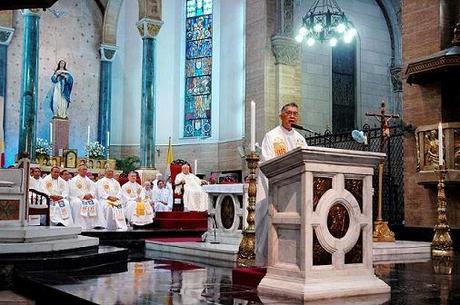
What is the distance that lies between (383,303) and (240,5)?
1662 centimetres

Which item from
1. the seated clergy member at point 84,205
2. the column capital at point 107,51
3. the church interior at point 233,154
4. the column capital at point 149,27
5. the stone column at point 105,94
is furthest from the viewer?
the column capital at point 107,51

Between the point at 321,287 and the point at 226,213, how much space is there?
531 cm

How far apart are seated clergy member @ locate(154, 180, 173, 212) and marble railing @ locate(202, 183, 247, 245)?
211 inches

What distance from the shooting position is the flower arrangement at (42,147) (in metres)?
17.2

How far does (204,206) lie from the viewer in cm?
1402

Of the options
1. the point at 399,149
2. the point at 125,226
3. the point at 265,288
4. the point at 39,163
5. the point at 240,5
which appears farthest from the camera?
the point at 240,5

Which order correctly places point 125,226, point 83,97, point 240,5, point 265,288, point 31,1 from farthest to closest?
point 83,97
point 240,5
point 125,226
point 31,1
point 265,288

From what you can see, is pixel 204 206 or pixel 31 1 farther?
pixel 204 206

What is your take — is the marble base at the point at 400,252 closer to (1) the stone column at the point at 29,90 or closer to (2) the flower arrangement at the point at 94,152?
(1) the stone column at the point at 29,90

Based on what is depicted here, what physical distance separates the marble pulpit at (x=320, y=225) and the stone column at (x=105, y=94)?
17.2 m

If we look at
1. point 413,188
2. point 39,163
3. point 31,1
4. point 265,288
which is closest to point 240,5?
point 39,163

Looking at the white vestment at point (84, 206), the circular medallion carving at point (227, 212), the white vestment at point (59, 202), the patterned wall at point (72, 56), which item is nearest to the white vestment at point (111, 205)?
the white vestment at point (84, 206)

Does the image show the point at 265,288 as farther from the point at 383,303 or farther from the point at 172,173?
the point at 172,173

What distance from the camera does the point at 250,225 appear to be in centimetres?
597
